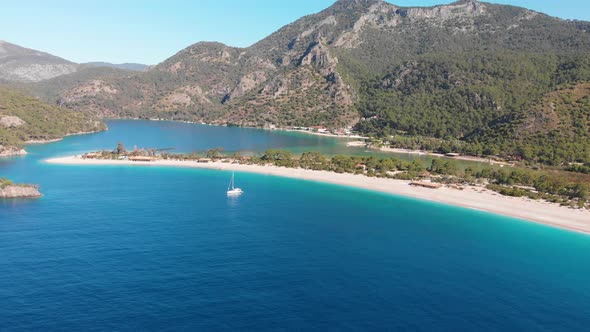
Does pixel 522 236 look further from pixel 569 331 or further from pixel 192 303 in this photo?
pixel 192 303

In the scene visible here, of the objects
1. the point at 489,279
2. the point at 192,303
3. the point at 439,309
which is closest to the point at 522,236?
the point at 489,279

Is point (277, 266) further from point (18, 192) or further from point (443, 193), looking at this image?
point (443, 193)

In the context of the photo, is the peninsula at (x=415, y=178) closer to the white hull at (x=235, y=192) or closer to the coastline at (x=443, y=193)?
the coastline at (x=443, y=193)

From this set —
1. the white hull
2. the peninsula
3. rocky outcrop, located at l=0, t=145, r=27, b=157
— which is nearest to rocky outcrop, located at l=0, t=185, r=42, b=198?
the white hull

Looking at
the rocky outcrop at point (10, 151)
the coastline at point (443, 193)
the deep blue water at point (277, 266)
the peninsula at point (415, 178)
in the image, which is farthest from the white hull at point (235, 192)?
the rocky outcrop at point (10, 151)

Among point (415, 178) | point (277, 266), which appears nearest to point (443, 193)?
point (415, 178)
